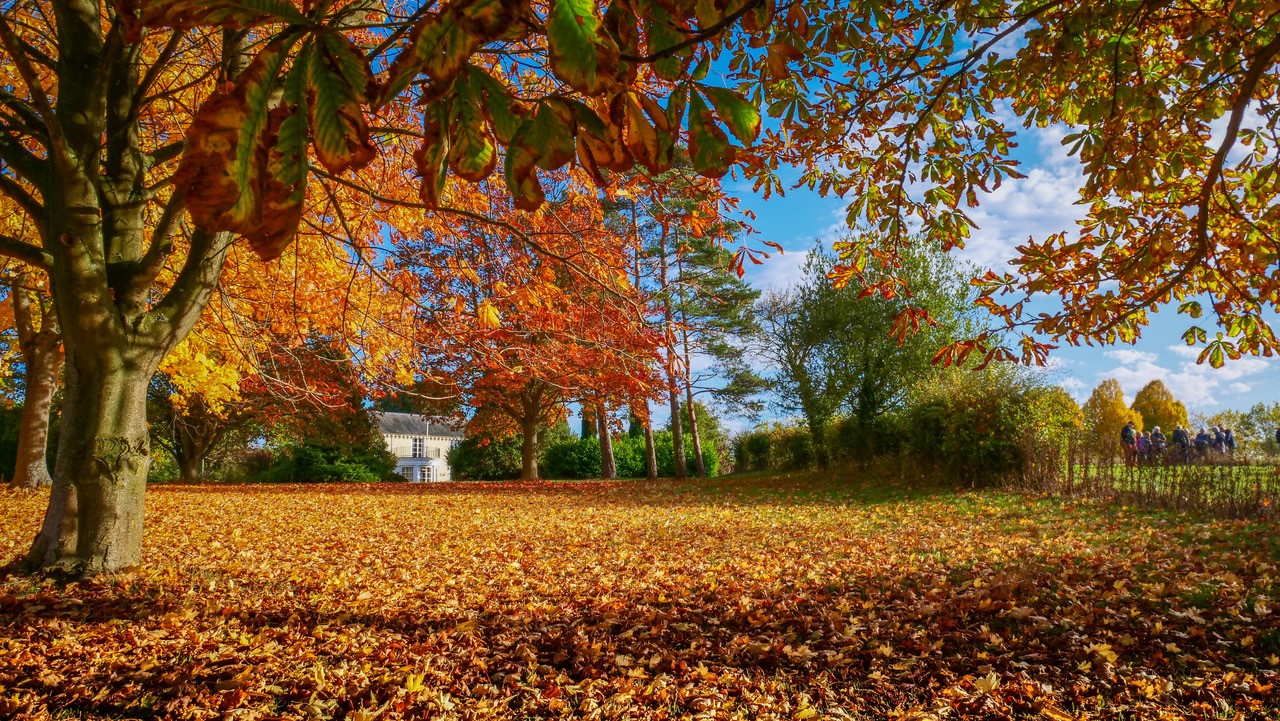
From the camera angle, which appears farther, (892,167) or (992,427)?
(992,427)

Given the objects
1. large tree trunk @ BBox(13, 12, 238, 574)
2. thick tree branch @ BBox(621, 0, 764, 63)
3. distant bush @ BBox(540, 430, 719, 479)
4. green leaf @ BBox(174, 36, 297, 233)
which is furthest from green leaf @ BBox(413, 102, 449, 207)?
distant bush @ BBox(540, 430, 719, 479)

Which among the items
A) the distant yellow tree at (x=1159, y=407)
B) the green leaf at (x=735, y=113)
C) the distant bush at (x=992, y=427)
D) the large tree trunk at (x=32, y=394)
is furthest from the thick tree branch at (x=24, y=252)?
the distant yellow tree at (x=1159, y=407)

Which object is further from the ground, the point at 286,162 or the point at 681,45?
the point at 681,45

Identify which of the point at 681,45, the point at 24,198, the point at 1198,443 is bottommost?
the point at 1198,443

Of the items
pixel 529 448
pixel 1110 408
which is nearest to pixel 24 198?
pixel 529 448

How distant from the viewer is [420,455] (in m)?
46.1

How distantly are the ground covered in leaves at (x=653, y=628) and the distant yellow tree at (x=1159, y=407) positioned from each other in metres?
40.9

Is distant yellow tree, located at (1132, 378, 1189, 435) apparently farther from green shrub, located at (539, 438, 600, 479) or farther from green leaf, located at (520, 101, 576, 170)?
green leaf, located at (520, 101, 576, 170)

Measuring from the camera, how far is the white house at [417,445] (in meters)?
43.7

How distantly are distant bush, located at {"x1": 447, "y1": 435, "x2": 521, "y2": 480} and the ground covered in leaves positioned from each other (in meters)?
15.7

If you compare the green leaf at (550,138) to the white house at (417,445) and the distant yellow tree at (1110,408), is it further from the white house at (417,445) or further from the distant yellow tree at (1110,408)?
the white house at (417,445)

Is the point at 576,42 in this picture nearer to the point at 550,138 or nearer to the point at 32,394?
the point at 550,138

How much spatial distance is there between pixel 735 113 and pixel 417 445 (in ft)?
158

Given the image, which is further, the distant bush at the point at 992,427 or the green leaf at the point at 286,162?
the distant bush at the point at 992,427
